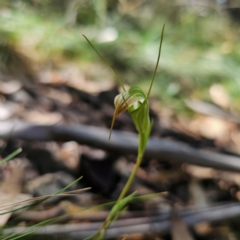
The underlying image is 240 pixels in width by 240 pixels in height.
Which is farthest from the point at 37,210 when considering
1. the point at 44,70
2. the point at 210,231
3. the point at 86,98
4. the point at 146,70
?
the point at 146,70

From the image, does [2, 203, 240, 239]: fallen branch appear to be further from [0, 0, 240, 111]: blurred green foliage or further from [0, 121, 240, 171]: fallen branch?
[0, 0, 240, 111]: blurred green foliage

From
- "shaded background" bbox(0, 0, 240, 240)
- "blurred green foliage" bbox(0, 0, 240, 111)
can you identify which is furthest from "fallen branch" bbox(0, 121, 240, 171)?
"blurred green foliage" bbox(0, 0, 240, 111)

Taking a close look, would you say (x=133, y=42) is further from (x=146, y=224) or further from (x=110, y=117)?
(x=146, y=224)

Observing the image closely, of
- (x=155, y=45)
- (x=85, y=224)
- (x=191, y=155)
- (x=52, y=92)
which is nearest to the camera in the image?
(x=85, y=224)

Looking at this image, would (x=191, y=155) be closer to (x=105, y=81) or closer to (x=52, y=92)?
(x=52, y=92)

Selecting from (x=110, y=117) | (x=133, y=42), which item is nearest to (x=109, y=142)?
(x=110, y=117)
